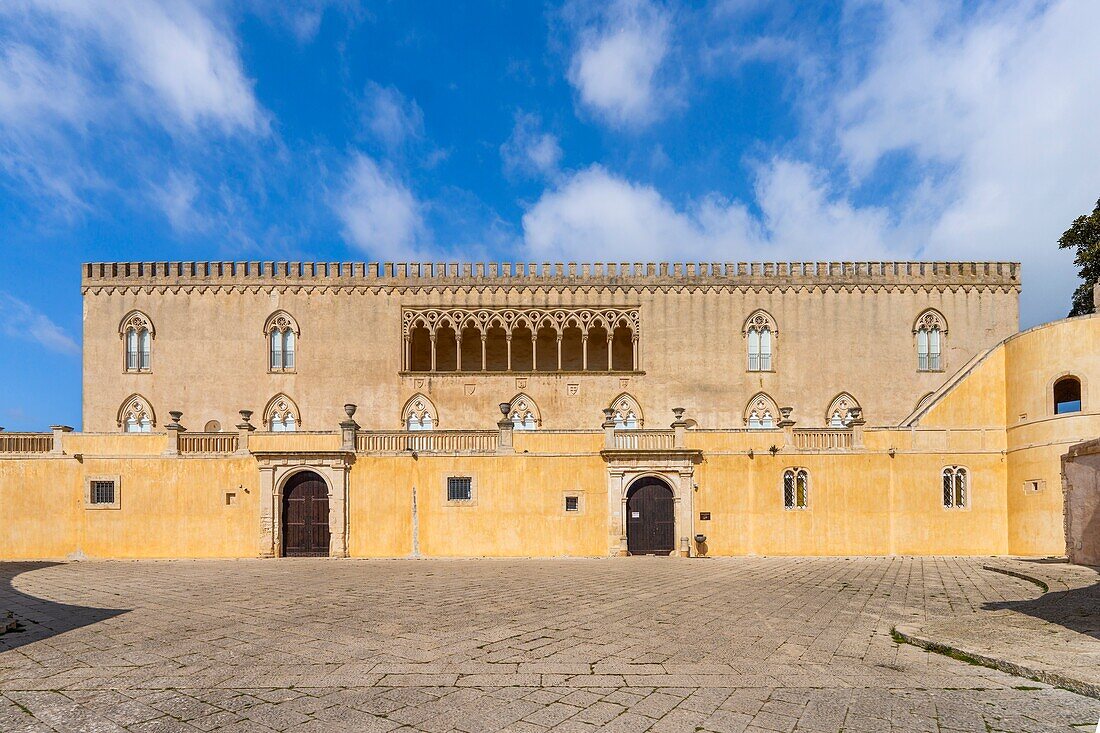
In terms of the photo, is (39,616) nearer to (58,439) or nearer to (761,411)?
(58,439)

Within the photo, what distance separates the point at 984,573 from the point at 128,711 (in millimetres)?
16940

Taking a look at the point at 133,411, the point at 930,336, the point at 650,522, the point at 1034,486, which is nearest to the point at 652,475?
the point at 650,522

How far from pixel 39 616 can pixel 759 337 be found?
26354 millimetres

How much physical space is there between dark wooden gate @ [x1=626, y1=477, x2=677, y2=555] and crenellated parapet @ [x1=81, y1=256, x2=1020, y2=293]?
11.5m

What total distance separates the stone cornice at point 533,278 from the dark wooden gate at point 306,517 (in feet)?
36.6

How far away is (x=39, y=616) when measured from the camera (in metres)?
10.8

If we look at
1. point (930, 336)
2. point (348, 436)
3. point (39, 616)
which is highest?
point (930, 336)

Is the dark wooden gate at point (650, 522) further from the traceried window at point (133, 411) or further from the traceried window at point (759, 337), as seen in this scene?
the traceried window at point (133, 411)

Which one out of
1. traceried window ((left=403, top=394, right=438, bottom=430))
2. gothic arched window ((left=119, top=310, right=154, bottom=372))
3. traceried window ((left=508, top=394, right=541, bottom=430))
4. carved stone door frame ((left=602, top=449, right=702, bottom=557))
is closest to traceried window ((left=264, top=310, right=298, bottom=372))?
gothic arched window ((left=119, top=310, right=154, bottom=372))

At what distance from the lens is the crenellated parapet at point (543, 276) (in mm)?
31297

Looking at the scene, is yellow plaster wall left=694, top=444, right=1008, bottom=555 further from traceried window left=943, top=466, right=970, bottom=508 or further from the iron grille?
the iron grille

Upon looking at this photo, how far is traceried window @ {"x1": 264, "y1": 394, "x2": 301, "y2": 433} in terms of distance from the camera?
101ft

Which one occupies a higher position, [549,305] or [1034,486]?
→ [549,305]

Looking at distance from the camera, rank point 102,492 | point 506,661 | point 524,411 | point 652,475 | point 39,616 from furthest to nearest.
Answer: point 524,411
point 652,475
point 102,492
point 39,616
point 506,661
